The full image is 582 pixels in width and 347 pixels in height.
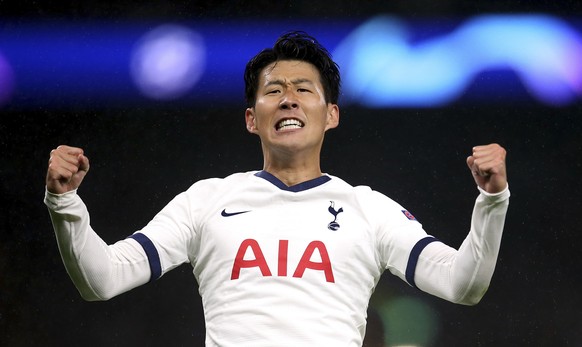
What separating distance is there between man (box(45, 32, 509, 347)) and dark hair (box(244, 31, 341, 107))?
10cm

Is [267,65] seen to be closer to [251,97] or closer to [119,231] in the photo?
[251,97]

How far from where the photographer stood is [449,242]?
2.38 m

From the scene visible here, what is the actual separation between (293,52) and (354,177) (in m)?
0.60

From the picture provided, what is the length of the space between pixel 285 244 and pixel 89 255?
13.4 inches

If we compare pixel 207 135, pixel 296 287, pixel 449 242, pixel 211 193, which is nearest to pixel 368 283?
pixel 296 287

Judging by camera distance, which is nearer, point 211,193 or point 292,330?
point 292,330

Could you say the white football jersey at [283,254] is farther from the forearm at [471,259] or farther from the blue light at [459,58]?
the blue light at [459,58]

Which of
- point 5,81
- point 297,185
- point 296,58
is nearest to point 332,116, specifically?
point 296,58

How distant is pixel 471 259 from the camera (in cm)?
145

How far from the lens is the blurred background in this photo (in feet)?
7.73

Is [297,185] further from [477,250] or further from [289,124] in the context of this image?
[477,250]

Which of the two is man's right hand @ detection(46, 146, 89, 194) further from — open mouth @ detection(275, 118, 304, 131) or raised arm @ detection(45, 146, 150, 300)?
open mouth @ detection(275, 118, 304, 131)

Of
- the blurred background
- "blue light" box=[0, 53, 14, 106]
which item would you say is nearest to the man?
the blurred background

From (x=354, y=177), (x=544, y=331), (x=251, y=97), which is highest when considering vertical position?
(x=251, y=97)
